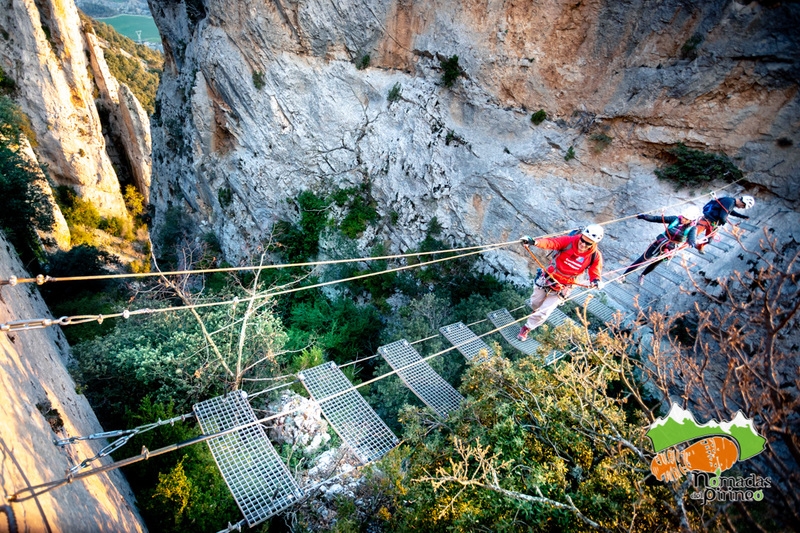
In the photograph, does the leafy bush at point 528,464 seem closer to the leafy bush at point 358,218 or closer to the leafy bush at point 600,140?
the leafy bush at point 600,140

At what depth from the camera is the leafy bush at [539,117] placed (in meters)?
10.7

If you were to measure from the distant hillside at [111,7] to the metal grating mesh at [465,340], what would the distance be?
285 feet

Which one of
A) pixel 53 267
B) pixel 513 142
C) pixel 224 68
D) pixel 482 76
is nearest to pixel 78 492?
pixel 513 142

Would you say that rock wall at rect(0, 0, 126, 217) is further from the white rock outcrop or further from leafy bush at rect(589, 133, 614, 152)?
leafy bush at rect(589, 133, 614, 152)

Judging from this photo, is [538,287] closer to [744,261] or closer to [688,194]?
[744,261]

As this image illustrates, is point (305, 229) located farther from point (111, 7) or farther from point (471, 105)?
point (111, 7)

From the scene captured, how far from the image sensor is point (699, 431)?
335 cm

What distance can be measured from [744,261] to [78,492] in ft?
34.6

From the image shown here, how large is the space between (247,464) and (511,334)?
182 inches

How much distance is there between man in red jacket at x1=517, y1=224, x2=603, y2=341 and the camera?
5.60 m

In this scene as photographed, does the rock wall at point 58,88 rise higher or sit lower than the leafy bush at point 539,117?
lower

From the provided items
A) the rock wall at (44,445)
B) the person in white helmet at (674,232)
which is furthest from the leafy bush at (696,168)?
the rock wall at (44,445)

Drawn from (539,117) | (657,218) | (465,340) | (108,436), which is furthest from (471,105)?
(108,436)

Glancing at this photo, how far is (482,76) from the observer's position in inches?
450
